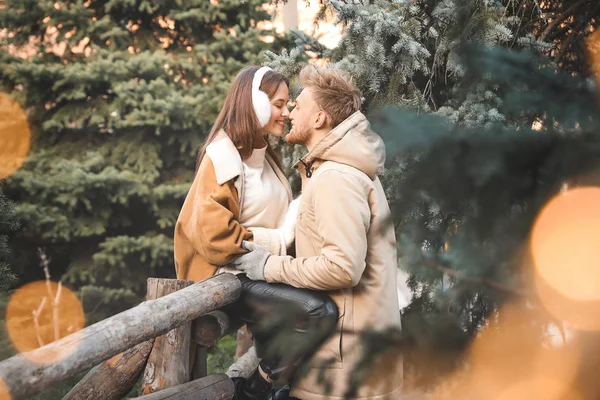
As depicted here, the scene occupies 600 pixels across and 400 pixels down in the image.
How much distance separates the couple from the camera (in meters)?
2.81

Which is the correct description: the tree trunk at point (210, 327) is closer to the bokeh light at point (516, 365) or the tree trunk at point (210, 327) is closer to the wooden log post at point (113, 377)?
the wooden log post at point (113, 377)

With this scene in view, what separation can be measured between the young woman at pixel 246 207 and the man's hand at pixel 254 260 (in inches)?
1.6

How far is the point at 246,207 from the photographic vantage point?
343cm

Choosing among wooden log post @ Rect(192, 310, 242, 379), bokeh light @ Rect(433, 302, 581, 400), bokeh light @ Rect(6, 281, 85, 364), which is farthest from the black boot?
bokeh light @ Rect(6, 281, 85, 364)

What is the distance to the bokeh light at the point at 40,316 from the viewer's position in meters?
6.16

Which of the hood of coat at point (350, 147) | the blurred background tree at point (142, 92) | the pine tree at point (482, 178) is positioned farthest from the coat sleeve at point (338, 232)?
the pine tree at point (482, 178)

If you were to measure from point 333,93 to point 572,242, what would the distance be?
2.01 metres

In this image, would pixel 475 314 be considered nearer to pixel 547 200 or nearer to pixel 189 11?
pixel 547 200

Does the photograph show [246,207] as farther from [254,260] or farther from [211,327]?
[211,327]

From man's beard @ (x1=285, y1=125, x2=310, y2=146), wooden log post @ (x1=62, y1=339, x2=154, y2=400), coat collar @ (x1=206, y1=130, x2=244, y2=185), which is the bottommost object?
wooden log post @ (x1=62, y1=339, x2=154, y2=400)

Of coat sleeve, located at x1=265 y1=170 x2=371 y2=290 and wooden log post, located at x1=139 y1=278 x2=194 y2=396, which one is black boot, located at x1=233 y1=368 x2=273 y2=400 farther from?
coat sleeve, located at x1=265 y1=170 x2=371 y2=290

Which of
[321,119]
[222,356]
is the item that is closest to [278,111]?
[321,119]

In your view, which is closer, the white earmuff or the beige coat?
the beige coat

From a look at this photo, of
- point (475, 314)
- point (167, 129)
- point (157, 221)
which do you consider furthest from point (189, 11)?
point (475, 314)
